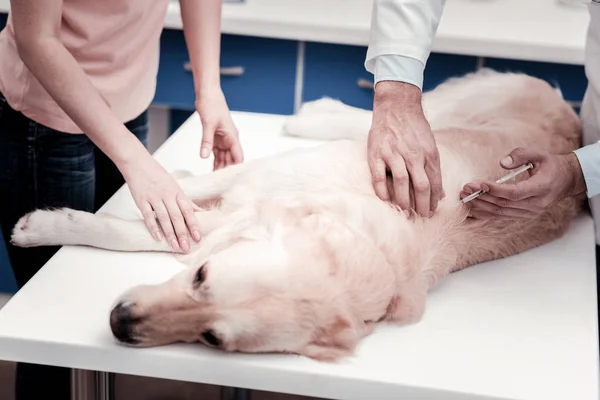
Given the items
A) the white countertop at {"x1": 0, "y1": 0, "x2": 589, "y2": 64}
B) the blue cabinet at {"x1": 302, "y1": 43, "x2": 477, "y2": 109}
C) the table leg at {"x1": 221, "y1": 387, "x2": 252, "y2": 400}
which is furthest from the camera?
the blue cabinet at {"x1": 302, "y1": 43, "x2": 477, "y2": 109}

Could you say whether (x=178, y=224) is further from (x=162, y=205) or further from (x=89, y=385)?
(x=89, y=385)

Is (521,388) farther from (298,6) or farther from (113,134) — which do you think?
(298,6)

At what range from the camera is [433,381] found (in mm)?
1028

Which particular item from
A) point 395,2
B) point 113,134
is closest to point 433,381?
point 113,134

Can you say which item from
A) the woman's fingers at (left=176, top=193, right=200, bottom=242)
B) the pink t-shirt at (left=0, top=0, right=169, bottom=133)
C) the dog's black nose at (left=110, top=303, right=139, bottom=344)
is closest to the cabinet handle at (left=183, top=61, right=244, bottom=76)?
the pink t-shirt at (left=0, top=0, right=169, bottom=133)

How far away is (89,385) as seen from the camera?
1.18 m

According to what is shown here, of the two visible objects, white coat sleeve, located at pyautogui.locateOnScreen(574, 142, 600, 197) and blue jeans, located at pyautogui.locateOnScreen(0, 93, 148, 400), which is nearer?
white coat sleeve, located at pyautogui.locateOnScreen(574, 142, 600, 197)

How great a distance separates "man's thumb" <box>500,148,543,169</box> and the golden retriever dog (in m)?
0.12

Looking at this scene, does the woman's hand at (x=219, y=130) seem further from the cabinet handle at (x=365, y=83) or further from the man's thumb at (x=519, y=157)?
the cabinet handle at (x=365, y=83)

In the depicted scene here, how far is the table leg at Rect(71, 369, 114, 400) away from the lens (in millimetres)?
1148

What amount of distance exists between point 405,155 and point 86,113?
58 centimetres

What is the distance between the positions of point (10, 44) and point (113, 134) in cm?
42

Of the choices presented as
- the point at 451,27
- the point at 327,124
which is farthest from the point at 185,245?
the point at 451,27

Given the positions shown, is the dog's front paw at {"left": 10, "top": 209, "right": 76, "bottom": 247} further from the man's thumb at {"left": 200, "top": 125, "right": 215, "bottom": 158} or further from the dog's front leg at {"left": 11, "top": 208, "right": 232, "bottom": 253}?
the man's thumb at {"left": 200, "top": 125, "right": 215, "bottom": 158}
